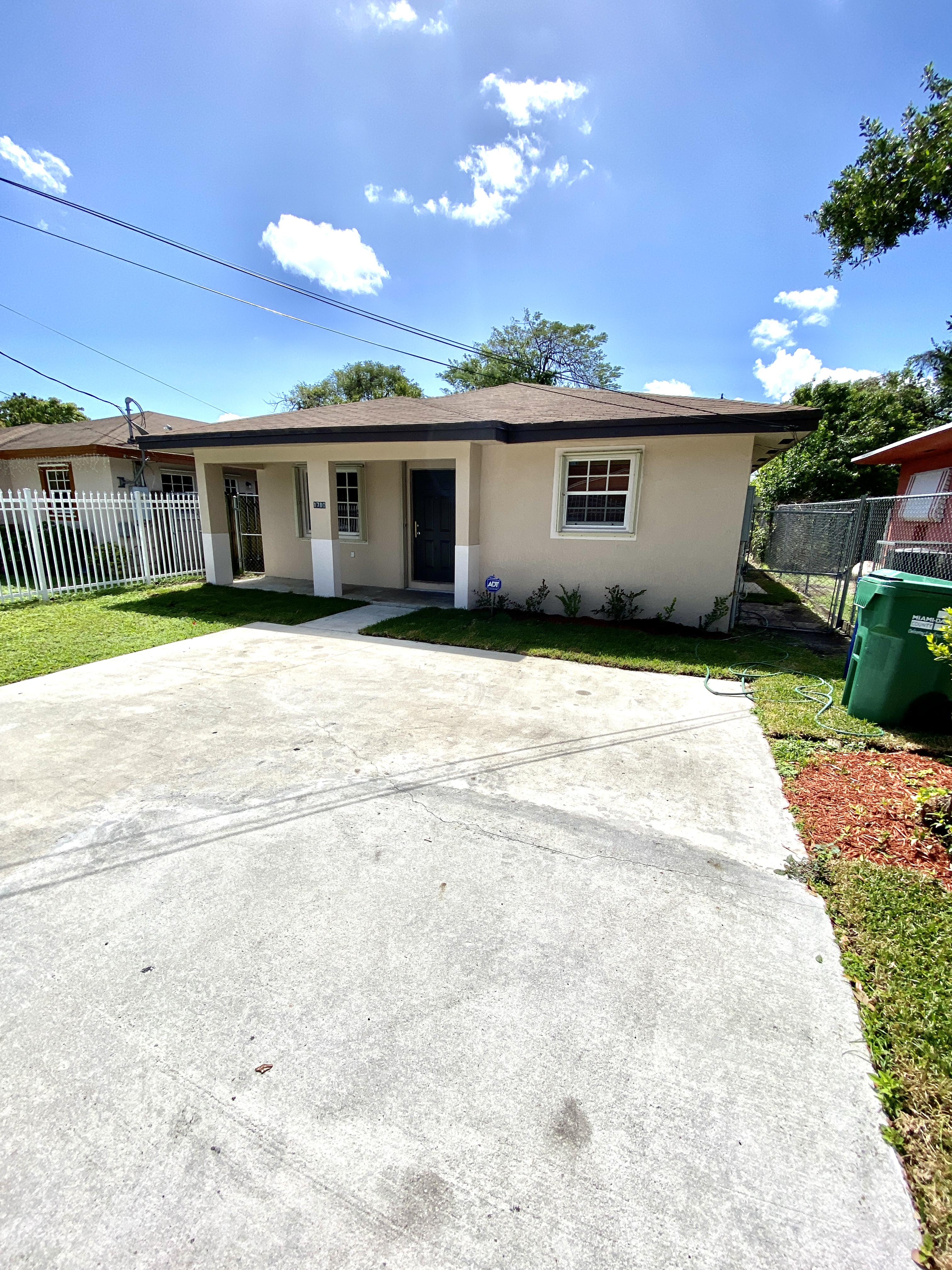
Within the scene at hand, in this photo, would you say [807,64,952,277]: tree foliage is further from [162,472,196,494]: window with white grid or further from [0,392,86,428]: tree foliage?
[0,392,86,428]: tree foliage

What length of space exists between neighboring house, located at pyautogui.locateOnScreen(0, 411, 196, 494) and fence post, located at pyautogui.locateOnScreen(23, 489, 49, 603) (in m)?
4.90

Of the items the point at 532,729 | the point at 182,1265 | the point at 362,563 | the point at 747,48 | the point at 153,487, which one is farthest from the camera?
the point at 153,487

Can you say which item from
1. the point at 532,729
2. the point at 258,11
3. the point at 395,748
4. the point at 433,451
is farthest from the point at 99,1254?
the point at 258,11

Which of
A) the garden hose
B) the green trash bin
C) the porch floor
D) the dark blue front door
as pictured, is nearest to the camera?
the green trash bin

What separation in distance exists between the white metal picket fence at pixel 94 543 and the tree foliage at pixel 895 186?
51.2ft

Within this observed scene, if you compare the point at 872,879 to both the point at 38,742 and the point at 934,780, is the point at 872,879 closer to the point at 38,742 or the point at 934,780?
the point at 934,780

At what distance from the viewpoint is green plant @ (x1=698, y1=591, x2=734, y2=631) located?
25.0 ft

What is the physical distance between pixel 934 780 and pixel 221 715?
17.6 feet

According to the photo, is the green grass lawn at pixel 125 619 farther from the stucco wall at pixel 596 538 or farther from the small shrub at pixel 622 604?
the small shrub at pixel 622 604

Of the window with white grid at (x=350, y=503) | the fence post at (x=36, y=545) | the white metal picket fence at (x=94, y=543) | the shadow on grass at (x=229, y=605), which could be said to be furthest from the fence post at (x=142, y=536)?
the window with white grid at (x=350, y=503)

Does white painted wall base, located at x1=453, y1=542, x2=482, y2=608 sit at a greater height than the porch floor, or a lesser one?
greater

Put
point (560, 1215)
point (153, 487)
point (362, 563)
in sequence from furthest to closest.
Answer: point (153, 487) < point (362, 563) < point (560, 1215)

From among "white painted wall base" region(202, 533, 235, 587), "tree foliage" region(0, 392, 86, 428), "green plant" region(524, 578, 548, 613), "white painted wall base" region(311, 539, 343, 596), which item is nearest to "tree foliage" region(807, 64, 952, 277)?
"green plant" region(524, 578, 548, 613)

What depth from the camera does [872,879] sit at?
102 inches
